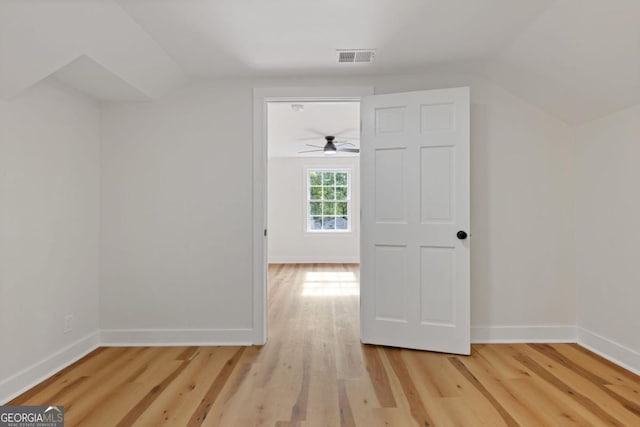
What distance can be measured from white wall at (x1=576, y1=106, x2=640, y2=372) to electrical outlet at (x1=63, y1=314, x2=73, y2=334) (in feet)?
13.6

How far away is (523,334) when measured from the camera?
2.91 metres

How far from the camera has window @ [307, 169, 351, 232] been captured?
25.4ft

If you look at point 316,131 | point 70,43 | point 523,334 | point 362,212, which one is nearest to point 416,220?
point 362,212

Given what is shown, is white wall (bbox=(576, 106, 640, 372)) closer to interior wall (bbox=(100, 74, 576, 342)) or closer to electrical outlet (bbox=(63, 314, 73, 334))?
interior wall (bbox=(100, 74, 576, 342))

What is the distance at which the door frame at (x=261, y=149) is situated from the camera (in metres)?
2.96

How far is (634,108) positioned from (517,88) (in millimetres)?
780

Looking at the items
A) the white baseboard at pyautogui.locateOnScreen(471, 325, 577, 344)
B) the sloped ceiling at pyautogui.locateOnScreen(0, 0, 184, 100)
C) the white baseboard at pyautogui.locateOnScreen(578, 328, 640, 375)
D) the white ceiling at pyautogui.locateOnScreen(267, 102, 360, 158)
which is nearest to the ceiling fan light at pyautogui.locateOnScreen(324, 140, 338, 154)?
the white ceiling at pyautogui.locateOnScreen(267, 102, 360, 158)

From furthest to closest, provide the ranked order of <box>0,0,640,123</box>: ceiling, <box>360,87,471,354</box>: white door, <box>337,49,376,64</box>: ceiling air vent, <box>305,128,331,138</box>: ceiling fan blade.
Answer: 1. <box>305,128,331,138</box>: ceiling fan blade
2. <box>360,87,471,354</box>: white door
3. <box>337,49,376,64</box>: ceiling air vent
4. <box>0,0,640,123</box>: ceiling

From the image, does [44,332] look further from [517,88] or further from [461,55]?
[517,88]

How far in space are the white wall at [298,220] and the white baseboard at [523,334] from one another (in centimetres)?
476

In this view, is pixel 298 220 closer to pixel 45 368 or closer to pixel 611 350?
pixel 45 368

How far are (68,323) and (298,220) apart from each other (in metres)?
5.39

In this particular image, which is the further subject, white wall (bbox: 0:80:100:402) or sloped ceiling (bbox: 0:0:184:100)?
white wall (bbox: 0:80:100:402)

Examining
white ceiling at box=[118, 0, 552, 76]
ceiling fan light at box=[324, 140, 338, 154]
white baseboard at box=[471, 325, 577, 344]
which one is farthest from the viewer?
ceiling fan light at box=[324, 140, 338, 154]
